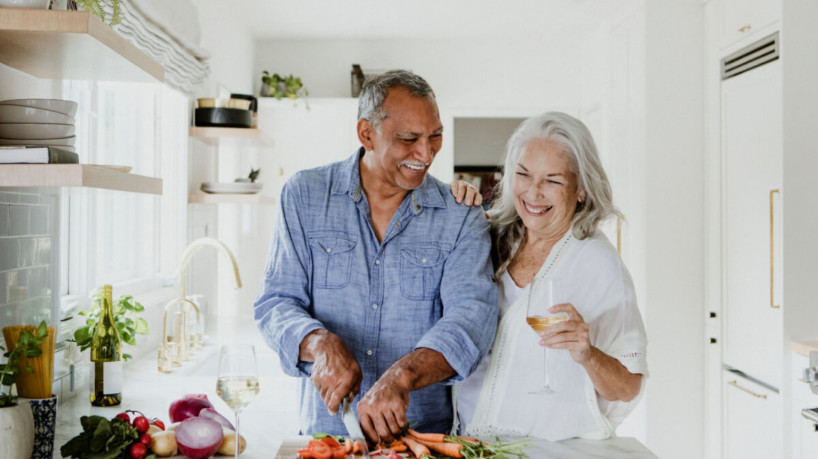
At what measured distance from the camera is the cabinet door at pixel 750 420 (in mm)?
3094

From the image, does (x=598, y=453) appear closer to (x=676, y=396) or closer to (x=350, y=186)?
(x=350, y=186)

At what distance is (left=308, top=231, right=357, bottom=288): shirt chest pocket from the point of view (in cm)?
175

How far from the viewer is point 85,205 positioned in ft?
8.86

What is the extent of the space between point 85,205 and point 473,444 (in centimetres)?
194

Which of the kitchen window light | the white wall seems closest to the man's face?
the kitchen window light

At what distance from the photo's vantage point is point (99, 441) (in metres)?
1.45

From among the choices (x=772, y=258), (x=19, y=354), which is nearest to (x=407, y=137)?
(x=19, y=354)

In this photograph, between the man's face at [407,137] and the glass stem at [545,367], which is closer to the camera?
the glass stem at [545,367]

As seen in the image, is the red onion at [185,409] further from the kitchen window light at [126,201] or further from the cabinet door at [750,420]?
the cabinet door at [750,420]

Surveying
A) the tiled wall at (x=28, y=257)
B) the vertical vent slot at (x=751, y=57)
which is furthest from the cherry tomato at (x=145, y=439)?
the vertical vent slot at (x=751, y=57)

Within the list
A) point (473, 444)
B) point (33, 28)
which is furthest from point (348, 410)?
point (33, 28)

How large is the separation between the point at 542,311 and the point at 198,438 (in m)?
0.77

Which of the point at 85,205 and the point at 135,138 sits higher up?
the point at 135,138

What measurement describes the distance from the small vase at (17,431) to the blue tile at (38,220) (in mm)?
550
